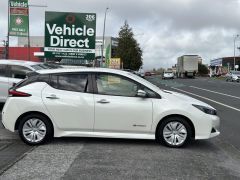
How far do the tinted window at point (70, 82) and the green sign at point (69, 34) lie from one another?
990 centimetres

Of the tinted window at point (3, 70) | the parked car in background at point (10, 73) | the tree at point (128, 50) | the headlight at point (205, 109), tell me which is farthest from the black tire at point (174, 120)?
the tree at point (128, 50)

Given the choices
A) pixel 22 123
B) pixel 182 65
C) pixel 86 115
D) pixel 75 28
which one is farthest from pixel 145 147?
pixel 182 65

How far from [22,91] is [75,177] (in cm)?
297

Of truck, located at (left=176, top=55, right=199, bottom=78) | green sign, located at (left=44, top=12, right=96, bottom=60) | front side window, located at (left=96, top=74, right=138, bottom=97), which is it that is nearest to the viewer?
front side window, located at (left=96, top=74, right=138, bottom=97)

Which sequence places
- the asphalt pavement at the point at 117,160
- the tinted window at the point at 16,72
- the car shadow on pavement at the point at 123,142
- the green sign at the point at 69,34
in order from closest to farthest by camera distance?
the asphalt pavement at the point at 117,160 → the car shadow on pavement at the point at 123,142 → the tinted window at the point at 16,72 → the green sign at the point at 69,34

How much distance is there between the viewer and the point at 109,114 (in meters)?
8.54

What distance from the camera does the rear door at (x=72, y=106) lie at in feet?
28.1

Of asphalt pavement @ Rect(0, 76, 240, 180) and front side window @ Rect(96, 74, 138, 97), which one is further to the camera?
front side window @ Rect(96, 74, 138, 97)

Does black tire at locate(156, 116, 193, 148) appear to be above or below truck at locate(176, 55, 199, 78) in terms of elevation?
below

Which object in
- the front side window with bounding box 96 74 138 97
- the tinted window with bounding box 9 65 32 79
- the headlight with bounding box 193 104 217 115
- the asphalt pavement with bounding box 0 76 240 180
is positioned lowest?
the asphalt pavement with bounding box 0 76 240 180

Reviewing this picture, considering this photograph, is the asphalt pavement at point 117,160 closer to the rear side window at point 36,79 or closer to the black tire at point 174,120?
the black tire at point 174,120

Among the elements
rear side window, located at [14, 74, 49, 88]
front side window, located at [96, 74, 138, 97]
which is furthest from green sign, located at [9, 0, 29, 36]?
front side window, located at [96, 74, 138, 97]

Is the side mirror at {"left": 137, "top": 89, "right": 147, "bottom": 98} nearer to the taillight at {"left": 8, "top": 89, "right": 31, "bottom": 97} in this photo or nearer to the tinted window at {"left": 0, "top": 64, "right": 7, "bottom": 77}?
the taillight at {"left": 8, "top": 89, "right": 31, "bottom": 97}

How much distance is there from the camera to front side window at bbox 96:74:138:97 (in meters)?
8.66
